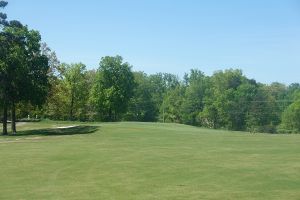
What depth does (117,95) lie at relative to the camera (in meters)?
96.8

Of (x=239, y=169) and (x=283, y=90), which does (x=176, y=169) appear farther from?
(x=283, y=90)

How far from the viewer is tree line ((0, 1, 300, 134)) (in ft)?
175

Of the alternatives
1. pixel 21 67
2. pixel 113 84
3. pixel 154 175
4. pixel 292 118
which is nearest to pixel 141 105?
pixel 113 84

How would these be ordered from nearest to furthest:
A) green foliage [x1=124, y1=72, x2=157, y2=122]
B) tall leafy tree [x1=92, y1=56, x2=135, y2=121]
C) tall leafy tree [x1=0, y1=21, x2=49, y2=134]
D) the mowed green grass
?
the mowed green grass < tall leafy tree [x1=0, y1=21, x2=49, y2=134] < tall leafy tree [x1=92, y1=56, x2=135, y2=121] < green foliage [x1=124, y1=72, x2=157, y2=122]

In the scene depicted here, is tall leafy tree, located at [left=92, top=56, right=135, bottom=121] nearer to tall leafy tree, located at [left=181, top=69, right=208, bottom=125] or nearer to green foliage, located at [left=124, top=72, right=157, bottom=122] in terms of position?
green foliage, located at [left=124, top=72, right=157, bottom=122]

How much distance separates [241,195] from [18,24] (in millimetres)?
45924

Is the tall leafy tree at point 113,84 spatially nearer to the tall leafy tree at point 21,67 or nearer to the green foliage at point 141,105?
the green foliage at point 141,105

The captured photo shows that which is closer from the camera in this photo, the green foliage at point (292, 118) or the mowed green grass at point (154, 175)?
the mowed green grass at point (154, 175)

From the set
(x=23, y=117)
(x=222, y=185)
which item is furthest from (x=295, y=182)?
(x=23, y=117)

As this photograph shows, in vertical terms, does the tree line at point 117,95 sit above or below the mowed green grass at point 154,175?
above

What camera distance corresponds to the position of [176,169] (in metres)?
18.5

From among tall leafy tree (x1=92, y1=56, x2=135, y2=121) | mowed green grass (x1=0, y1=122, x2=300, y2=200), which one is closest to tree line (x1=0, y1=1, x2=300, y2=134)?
tall leafy tree (x1=92, y1=56, x2=135, y2=121)

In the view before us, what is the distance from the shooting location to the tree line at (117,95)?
53281 mm

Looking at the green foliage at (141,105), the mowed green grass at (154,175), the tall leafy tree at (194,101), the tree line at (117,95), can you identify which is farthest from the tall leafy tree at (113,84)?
the mowed green grass at (154,175)
